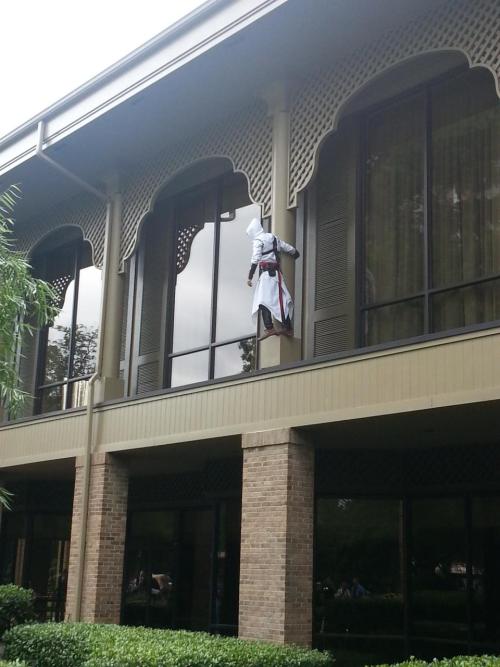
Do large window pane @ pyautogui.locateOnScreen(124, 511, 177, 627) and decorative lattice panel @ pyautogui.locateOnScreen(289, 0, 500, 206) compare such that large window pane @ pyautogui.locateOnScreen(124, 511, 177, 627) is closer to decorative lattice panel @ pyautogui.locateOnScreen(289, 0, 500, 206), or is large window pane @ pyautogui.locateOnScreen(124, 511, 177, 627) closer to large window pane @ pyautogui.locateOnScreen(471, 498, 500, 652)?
large window pane @ pyautogui.locateOnScreen(471, 498, 500, 652)

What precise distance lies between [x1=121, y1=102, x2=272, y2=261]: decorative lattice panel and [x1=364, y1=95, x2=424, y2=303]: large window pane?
4.86ft

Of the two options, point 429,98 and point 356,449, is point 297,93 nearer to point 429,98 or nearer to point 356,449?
point 429,98

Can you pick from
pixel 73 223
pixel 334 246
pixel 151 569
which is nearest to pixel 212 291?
pixel 334 246

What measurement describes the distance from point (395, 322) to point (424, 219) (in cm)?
140

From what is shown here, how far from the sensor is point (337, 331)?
13.0 metres

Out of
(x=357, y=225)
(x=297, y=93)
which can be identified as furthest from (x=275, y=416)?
(x=297, y=93)

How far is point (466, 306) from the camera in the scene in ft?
37.8

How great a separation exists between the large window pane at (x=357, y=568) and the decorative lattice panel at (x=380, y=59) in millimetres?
5047

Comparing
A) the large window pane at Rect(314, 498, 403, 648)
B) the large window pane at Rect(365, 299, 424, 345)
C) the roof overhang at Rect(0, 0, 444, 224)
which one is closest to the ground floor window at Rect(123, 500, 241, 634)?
the large window pane at Rect(314, 498, 403, 648)

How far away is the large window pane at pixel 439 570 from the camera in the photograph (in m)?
13.2

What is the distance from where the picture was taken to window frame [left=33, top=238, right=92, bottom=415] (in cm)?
1812

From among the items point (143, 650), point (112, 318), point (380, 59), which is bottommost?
point (143, 650)

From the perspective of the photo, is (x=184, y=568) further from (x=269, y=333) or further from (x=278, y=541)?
(x=269, y=333)

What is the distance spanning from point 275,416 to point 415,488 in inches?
128
